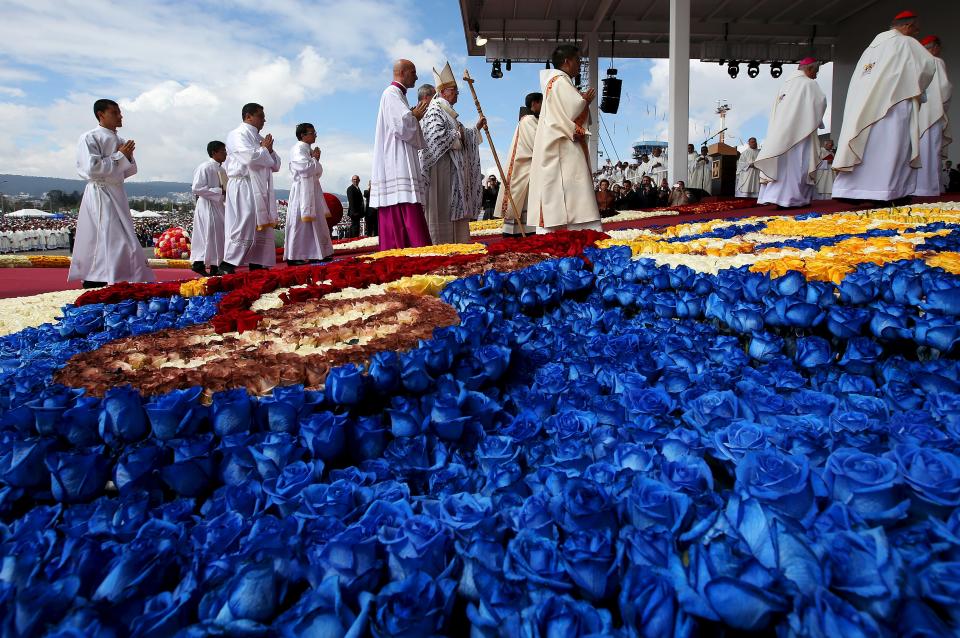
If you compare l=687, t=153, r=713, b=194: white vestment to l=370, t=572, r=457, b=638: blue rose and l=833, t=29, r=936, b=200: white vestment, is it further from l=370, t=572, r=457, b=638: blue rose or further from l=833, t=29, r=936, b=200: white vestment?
l=370, t=572, r=457, b=638: blue rose

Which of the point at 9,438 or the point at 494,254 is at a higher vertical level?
the point at 494,254

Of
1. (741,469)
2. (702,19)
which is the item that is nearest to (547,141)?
(741,469)

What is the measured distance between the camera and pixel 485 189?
64.7ft

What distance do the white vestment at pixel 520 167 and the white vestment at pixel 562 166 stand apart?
2.32 metres

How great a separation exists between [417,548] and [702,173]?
21.9 metres

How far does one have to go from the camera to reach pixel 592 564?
0.70 metres

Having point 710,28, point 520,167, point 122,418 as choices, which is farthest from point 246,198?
point 710,28

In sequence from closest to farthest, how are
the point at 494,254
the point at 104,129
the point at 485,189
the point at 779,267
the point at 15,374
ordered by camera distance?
the point at 15,374 → the point at 779,267 → the point at 494,254 → the point at 104,129 → the point at 485,189

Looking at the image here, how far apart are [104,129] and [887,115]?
9.09 meters

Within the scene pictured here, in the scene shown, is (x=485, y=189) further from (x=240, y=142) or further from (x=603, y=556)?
(x=603, y=556)

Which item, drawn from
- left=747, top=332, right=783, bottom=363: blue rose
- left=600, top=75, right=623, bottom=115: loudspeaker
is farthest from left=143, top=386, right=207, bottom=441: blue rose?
left=600, top=75, right=623, bottom=115: loudspeaker

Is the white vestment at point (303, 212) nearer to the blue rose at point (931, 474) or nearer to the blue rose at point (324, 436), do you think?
the blue rose at point (324, 436)

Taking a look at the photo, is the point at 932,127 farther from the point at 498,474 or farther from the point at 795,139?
the point at 498,474

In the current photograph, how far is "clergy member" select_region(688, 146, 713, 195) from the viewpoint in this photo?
66.2 feet
